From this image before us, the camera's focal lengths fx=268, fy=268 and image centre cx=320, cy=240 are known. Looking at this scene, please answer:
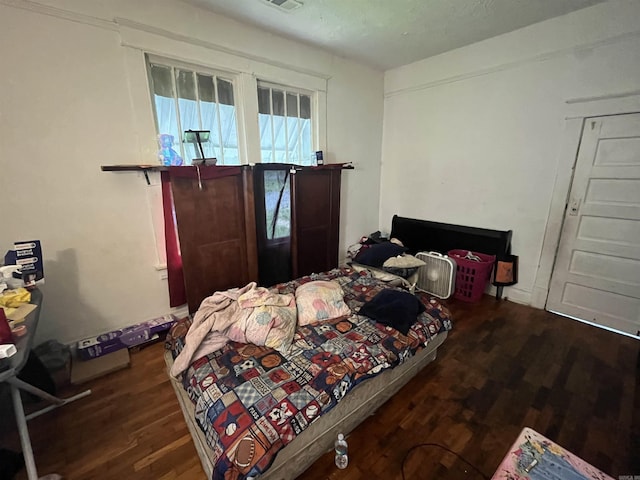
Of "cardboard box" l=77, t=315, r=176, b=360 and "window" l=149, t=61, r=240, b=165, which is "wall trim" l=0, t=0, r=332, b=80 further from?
"cardboard box" l=77, t=315, r=176, b=360

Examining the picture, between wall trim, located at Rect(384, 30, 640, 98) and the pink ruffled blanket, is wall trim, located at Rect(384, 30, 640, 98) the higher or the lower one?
the higher one

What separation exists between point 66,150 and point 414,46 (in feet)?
11.1

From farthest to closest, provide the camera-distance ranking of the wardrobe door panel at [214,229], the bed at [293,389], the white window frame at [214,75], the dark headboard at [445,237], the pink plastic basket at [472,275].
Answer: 1. the dark headboard at [445,237]
2. the pink plastic basket at [472,275]
3. the wardrobe door panel at [214,229]
4. the white window frame at [214,75]
5. the bed at [293,389]

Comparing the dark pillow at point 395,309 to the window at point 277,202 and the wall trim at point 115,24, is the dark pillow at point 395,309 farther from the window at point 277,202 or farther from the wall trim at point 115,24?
the wall trim at point 115,24

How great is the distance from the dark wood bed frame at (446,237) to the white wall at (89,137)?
106 inches

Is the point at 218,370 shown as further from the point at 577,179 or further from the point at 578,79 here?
the point at 578,79

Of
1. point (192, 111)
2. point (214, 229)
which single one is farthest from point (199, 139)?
point (214, 229)

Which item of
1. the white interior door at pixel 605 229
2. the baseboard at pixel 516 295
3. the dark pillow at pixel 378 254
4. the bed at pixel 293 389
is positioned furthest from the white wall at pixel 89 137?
the baseboard at pixel 516 295

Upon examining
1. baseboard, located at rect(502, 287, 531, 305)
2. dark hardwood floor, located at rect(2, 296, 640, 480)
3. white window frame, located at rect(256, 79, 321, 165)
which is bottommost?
dark hardwood floor, located at rect(2, 296, 640, 480)

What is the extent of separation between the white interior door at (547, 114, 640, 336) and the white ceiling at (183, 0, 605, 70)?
3.90ft

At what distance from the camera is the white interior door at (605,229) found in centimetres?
230

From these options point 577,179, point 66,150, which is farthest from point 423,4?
point 66,150

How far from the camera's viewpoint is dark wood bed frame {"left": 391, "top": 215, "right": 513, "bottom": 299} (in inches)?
119

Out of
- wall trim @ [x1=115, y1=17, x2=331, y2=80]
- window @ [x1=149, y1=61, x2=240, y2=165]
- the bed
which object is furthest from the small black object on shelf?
the bed
